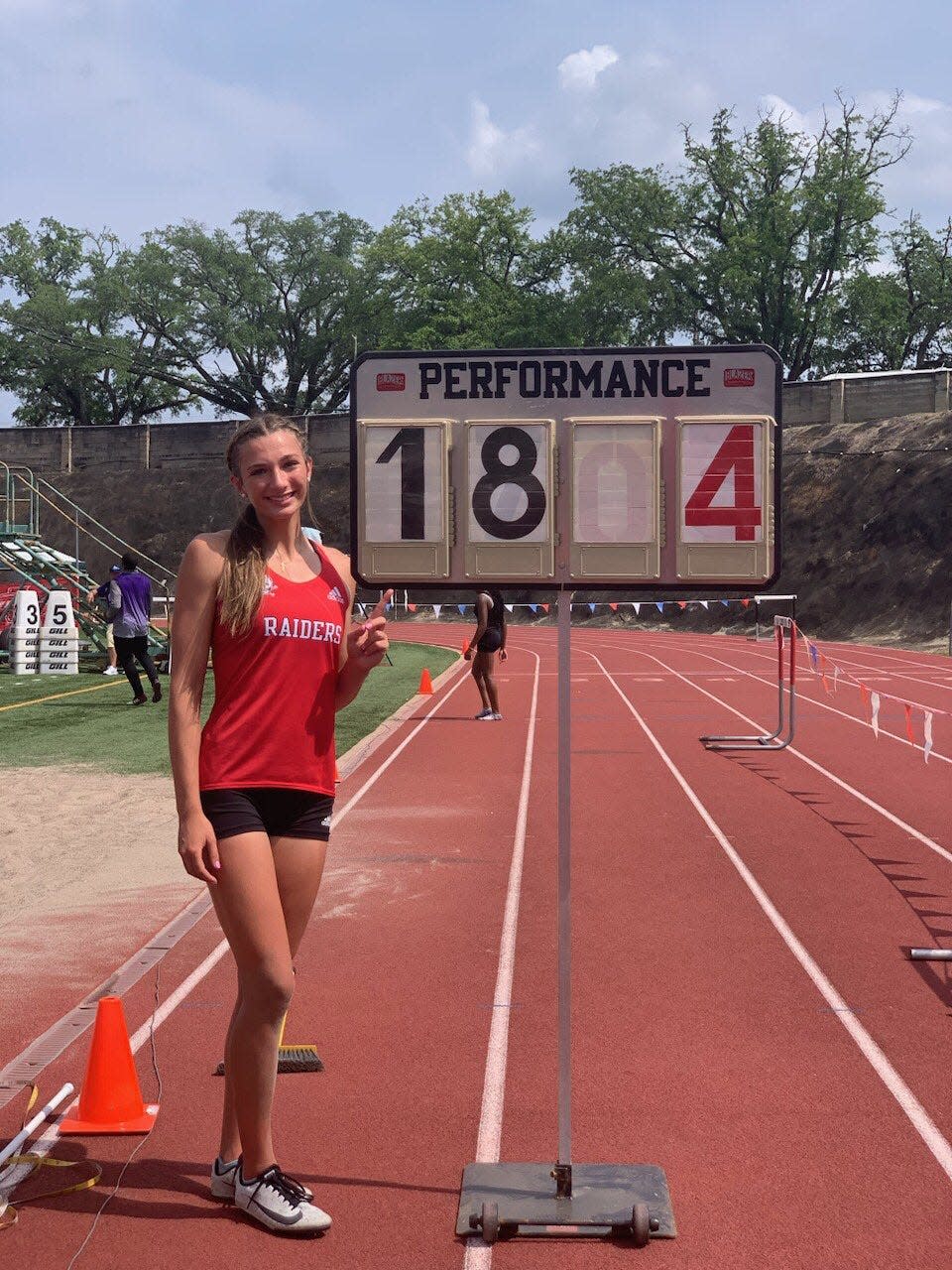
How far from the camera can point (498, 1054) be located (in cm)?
532

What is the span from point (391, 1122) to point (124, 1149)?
84 centimetres

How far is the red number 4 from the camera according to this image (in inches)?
167

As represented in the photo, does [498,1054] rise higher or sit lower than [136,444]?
lower

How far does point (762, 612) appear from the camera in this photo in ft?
156

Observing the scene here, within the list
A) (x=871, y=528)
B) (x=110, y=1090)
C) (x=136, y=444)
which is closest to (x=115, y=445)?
(x=136, y=444)

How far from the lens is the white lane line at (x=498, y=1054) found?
3744 millimetres

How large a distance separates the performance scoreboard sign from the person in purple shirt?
48.5 feet

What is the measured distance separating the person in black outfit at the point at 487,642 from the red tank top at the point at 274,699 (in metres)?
12.0

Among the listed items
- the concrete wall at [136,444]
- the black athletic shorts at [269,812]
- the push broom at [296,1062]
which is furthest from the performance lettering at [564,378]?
the concrete wall at [136,444]

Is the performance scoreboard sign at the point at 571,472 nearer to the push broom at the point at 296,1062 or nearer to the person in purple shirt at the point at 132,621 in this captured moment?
the push broom at the point at 296,1062

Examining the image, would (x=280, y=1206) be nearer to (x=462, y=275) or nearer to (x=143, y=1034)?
(x=143, y=1034)

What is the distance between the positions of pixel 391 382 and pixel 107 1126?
2507mm

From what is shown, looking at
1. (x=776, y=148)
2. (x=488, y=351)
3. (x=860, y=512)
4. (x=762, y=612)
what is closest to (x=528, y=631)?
(x=762, y=612)

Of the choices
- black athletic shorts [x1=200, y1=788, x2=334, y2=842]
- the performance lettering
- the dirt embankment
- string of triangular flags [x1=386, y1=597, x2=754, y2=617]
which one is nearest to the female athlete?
black athletic shorts [x1=200, y1=788, x2=334, y2=842]
